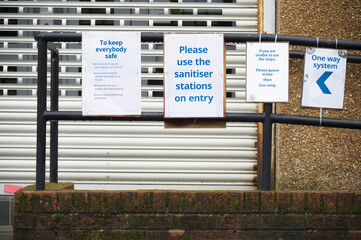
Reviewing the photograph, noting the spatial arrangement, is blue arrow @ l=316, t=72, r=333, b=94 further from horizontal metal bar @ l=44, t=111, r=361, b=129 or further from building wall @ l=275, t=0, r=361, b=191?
building wall @ l=275, t=0, r=361, b=191

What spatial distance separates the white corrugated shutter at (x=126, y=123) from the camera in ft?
18.8

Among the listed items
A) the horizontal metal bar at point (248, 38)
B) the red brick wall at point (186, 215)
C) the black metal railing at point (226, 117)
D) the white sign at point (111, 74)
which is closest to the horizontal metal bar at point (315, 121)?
the black metal railing at point (226, 117)

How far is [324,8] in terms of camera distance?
5.48 metres

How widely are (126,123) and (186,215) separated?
2793 mm

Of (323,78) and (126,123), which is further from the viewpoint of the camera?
(126,123)

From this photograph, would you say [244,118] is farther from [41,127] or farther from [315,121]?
[41,127]

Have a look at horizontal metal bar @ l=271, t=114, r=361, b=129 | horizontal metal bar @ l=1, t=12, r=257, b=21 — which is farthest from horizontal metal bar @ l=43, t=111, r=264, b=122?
horizontal metal bar @ l=1, t=12, r=257, b=21

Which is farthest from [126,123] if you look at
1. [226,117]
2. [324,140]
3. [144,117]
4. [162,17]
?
[324,140]

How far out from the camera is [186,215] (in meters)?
3.30

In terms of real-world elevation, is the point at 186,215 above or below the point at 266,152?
below

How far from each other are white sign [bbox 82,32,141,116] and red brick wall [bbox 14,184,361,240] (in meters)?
0.81

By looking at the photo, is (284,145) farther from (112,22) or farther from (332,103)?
(112,22)

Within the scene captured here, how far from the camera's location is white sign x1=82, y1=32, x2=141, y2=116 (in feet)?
11.2

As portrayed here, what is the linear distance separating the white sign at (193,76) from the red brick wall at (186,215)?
0.79m
